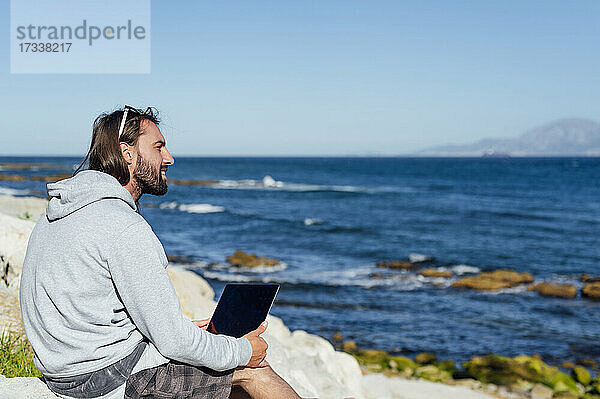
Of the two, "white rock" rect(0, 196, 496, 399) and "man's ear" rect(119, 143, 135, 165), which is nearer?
"man's ear" rect(119, 143, 135, 165)

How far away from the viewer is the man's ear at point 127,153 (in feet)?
9.27

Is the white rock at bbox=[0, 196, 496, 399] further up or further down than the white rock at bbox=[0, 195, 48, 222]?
further down

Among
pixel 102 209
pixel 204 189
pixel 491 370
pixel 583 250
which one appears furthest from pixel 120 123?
pixel 204 189

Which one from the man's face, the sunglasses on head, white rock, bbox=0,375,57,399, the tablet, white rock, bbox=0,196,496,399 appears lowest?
white rock, bbox=0,196,496,399

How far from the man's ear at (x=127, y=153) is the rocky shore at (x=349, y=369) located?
1.19 metres

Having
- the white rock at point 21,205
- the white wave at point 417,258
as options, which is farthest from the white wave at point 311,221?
the white rock at point 21,205

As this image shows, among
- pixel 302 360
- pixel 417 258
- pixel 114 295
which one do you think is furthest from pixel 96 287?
pixel 417 258

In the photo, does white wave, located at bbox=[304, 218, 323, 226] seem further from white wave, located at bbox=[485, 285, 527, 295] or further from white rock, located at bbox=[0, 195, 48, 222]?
white rock, located at bbox=[0, 195, 48, 222]

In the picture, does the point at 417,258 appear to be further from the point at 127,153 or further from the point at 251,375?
the point at 127,153

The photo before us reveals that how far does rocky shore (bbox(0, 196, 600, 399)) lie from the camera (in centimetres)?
500

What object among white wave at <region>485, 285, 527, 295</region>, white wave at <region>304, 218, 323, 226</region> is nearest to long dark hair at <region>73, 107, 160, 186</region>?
white wave at <region>485, 285, 527, 295</region>

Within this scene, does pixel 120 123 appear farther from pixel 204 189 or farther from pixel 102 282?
pixel 204 189

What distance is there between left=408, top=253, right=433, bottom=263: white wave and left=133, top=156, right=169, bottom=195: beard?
17.5m

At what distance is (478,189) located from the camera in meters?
54.4
